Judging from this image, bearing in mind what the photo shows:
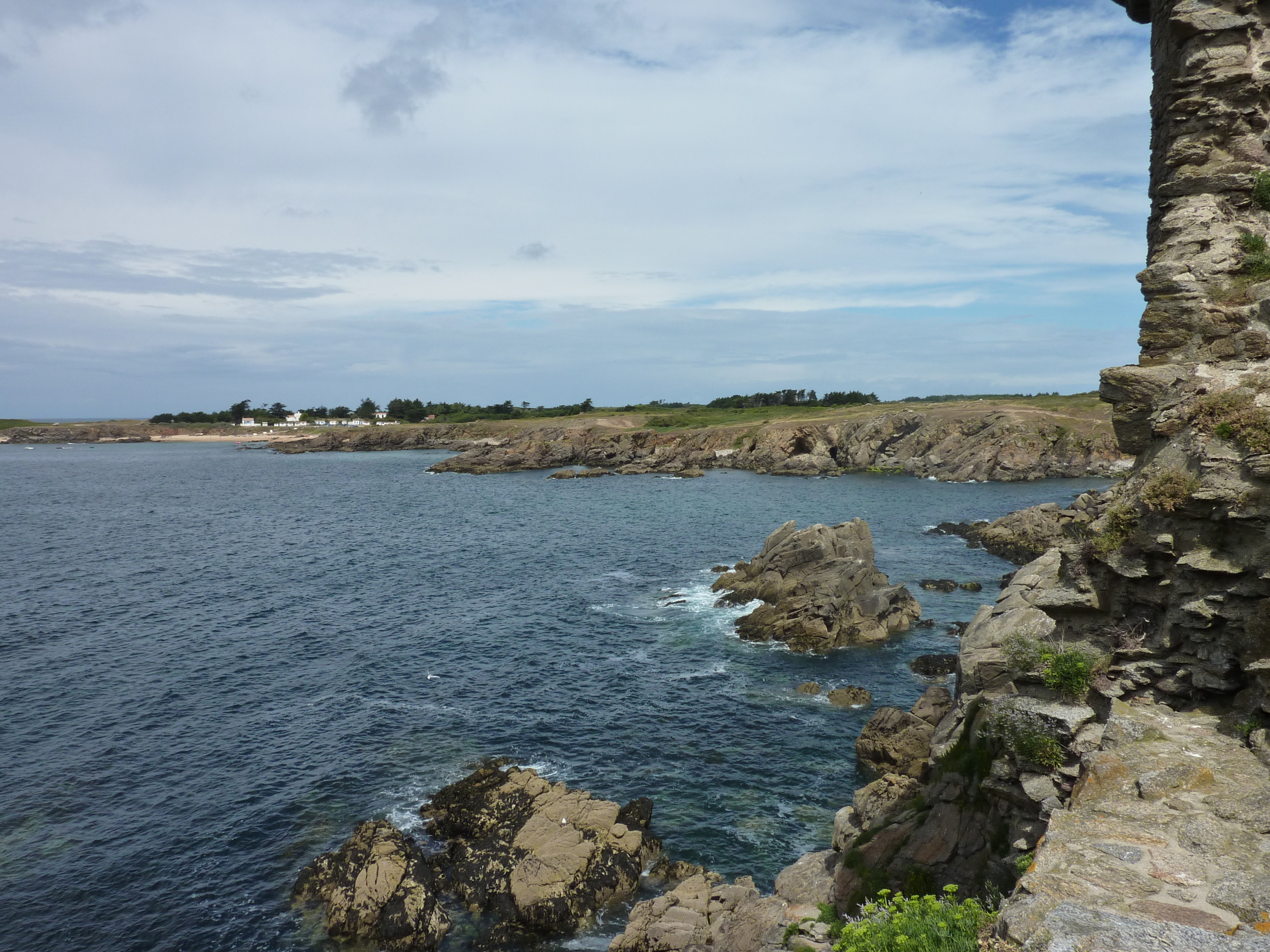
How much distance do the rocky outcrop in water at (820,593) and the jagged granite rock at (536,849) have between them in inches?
817

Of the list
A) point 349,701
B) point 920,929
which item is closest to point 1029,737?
point 920,929

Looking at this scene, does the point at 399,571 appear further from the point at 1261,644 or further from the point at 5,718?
the point at 1261,644

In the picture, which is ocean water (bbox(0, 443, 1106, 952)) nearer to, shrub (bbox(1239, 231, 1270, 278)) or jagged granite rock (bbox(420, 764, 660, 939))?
jagged granite rock (bbox(420, 764, 660, 939))

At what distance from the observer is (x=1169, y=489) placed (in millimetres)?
12898

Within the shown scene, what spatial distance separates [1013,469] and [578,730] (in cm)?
10697

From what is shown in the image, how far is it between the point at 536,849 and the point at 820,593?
28035 millimetres

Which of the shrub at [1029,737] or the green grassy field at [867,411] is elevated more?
the green grassy field at [867,411]

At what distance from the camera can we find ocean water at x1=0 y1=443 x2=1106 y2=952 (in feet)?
82.4

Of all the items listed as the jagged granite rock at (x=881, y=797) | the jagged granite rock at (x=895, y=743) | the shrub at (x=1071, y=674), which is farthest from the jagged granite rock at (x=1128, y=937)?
the jagged granite rock at (x=895, y=743)

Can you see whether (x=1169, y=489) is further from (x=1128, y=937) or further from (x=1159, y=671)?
(x=1128, y=937)

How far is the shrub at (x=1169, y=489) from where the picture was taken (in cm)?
1271

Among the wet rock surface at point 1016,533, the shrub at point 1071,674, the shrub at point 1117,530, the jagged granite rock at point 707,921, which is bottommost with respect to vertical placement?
the jagged granite rock at point 707,921

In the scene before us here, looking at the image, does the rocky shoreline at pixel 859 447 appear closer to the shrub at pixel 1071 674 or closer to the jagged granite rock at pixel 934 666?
the jagged granite rock at pixel 934 666

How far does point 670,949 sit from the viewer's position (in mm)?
19734
